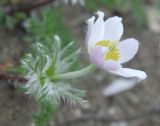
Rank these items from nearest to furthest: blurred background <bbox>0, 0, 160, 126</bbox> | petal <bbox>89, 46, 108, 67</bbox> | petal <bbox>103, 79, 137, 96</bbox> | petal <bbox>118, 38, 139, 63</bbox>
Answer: petal <bbox>89, 46, 108, 67</bbox> < petal <bbox>118, 38, 139, 63</bbox> < blurred background <bbox>0, 0, 160, 126</bbox> < petal <bbox>103, 79, 137, 96</bbox>

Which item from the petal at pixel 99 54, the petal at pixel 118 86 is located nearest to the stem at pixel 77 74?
the petal at pixel 99 54

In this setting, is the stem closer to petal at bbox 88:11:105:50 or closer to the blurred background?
petal at bbox 88:11:105:50

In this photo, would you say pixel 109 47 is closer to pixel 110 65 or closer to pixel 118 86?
pixel 110 65

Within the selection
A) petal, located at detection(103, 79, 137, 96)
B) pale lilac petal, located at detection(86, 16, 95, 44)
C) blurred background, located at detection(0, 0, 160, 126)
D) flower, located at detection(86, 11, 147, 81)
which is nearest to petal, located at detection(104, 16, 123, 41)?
flower, located at detection(86, 11, 147, 81)

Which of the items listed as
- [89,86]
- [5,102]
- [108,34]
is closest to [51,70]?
[108,34]

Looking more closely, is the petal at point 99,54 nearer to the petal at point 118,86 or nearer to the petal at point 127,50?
the petal at point 127,50

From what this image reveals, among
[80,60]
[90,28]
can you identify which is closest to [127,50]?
[90,28]
